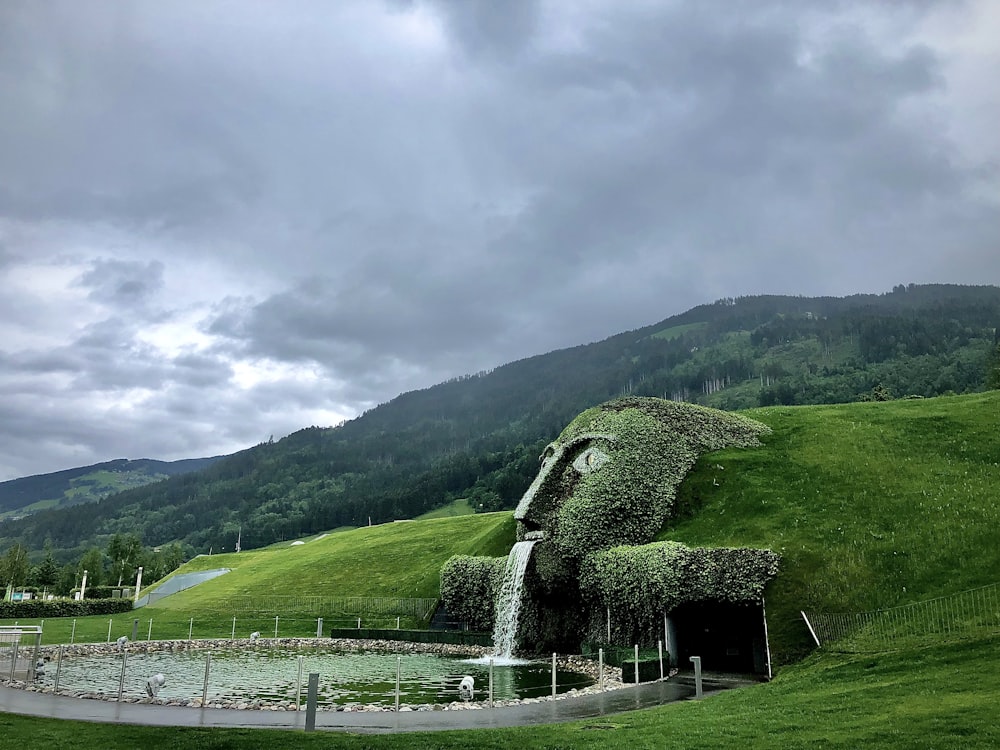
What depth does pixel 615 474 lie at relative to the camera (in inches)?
1257

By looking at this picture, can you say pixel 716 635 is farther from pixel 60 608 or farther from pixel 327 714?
pixel 60 608

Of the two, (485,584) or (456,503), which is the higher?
(456,503)

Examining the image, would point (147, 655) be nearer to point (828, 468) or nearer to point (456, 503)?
point (828, 468)

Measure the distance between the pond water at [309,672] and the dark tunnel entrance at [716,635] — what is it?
18.1 ft

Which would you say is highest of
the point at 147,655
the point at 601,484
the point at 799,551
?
the point at 601,484

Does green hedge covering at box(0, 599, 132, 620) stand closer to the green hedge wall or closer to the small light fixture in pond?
the green hedge wall

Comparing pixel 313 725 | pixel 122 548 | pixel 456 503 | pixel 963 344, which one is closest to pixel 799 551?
pixel 313 725

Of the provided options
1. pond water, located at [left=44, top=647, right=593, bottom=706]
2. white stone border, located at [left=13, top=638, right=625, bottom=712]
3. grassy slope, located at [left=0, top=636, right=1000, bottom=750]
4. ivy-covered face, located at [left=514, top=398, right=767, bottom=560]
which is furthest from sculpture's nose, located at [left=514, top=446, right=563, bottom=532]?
grassy slope, located at [left=0, top=636, right=1000, bottom=750]

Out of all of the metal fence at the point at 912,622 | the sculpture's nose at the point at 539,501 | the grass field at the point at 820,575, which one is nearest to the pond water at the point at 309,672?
the grass field at the point at 820,575

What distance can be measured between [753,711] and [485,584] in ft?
72.9

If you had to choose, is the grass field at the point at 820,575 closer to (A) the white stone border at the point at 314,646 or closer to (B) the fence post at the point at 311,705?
(B) the fence post at the point at 311,705

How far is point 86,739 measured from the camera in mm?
11445

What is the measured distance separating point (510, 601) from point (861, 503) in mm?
15909

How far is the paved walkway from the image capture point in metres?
13.5
